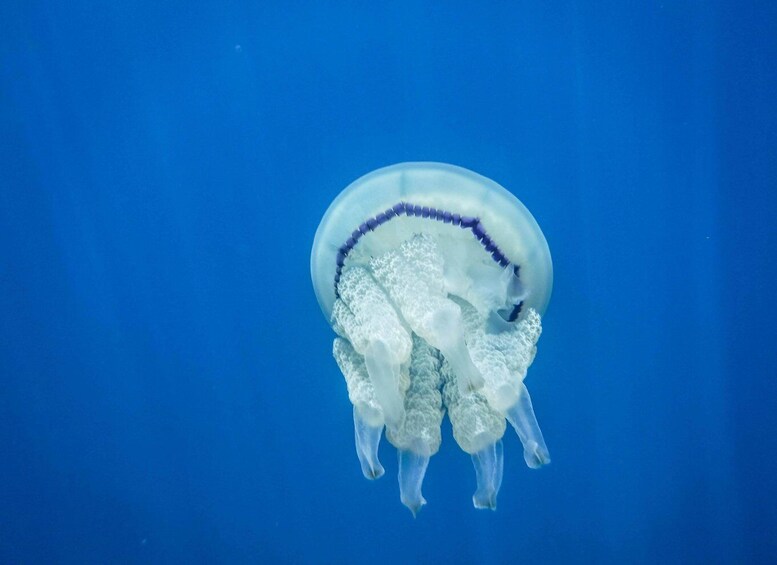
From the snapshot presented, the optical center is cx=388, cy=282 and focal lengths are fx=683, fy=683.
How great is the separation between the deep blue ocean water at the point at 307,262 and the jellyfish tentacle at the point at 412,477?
796 mm

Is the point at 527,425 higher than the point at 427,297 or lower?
lower

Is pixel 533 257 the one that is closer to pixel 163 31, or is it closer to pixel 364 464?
pixel 364 464

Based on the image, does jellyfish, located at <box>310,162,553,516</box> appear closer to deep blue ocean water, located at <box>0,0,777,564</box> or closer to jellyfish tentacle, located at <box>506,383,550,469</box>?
jellyfish tentacle, located at <box>506,383,550,469</box>

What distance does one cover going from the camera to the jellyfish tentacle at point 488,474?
226 centimetres

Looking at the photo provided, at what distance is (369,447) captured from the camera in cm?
222

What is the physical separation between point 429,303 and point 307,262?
2.55 ft

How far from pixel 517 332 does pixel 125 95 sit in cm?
182

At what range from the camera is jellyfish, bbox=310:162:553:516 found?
2205mm

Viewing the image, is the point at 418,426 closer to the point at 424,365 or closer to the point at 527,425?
the point at 424,365

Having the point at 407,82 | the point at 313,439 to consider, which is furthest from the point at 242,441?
the point at 407,82

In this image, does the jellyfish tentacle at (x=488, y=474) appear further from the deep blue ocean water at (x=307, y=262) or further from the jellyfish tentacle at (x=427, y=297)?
the deep blue ocean water at (x=307, y=262)

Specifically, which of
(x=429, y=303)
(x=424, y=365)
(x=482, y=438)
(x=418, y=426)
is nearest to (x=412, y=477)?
(x=418, y=426)

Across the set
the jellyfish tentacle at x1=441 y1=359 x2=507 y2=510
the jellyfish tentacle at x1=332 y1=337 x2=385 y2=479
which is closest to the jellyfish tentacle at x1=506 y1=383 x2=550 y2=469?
the jellyfish tentacle at x1=441 y1=359 x2=507 y2=510

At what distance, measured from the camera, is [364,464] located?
2.23 m
